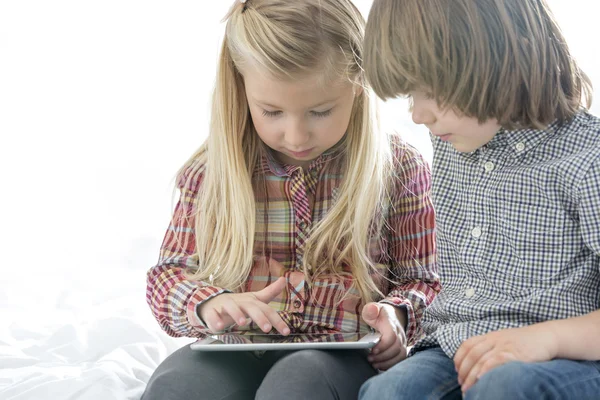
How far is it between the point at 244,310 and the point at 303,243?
18 cm

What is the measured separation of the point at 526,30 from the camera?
0.94 metres

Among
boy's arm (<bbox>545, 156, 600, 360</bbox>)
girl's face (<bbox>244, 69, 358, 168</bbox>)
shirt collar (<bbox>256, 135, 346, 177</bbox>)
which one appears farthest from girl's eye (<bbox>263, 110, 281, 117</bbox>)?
boy's arm (<bbox>545, 156, 600, 360</bbox>)

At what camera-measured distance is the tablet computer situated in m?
1.04

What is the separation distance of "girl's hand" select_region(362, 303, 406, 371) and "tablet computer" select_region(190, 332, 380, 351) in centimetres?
3

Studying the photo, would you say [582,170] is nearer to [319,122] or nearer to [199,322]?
[319,122]

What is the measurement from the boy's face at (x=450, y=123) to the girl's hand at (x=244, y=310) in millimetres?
317

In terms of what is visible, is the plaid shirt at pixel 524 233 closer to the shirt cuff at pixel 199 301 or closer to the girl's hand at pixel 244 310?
the girl's hand at pixel 244 310

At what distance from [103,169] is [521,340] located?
5.01 ft

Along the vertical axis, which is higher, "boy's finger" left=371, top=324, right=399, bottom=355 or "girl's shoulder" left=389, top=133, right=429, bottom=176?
"girl's shoulder" left=389, top=133, right=429, bottom=176

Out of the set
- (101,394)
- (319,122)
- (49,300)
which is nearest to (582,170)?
(319,122)

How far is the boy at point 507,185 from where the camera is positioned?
0.90m

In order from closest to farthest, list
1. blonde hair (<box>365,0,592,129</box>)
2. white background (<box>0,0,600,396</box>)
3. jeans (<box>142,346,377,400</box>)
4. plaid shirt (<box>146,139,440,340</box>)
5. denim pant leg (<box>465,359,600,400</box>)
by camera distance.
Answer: denim pant leg (<box>465,359,600,400</box>)
blonde hair (<box>365,0,592,129</box>)
jeans (<box>142,346,377,400</box>)
plaid shirt (<box>146,139,440,340</box>)
white background (<box>0,0,600,396</box>)

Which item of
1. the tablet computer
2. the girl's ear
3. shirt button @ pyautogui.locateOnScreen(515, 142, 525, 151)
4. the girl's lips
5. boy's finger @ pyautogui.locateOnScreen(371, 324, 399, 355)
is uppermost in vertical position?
the girl's ear

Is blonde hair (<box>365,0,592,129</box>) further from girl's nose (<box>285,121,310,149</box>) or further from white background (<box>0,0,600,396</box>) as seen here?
white background (<box>0,0,600,396</box>)
